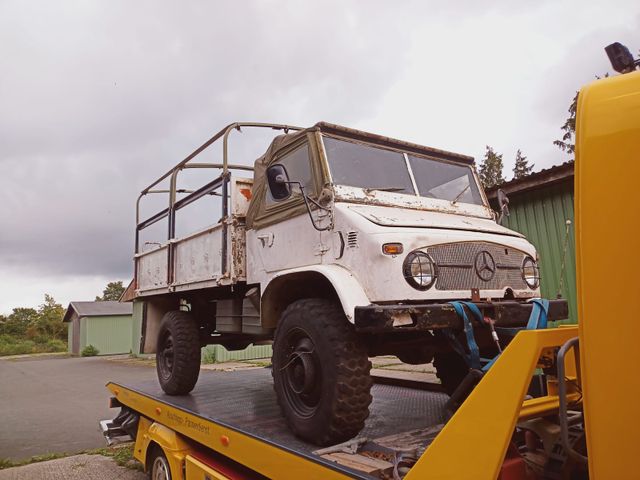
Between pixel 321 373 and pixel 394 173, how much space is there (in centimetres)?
193

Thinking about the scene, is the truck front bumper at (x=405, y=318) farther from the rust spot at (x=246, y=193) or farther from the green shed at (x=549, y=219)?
the green shed at (x=549, y=219)

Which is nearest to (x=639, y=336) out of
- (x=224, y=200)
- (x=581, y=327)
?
(x=581, y=327)

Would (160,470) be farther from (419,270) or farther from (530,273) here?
(530,273)

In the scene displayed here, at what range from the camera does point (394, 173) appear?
4207 mm

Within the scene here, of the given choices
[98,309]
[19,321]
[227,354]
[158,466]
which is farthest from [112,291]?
[158,466]

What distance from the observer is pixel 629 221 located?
4.89ft

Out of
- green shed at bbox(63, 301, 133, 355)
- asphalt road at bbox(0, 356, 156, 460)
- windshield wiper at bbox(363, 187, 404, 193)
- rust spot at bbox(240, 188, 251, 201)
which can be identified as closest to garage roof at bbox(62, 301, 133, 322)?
Result: green shed at bbox(63, 301, 133, 355)

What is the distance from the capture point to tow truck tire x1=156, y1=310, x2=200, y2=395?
533cm

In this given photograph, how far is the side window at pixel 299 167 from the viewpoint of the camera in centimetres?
395

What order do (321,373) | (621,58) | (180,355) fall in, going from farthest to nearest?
(180,355) < (321,373) < (621,58)

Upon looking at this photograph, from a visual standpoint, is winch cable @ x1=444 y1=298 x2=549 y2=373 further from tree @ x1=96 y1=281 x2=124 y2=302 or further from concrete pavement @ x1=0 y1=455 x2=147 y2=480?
tree @ x1=96 y1=281 x2=124 y2=302

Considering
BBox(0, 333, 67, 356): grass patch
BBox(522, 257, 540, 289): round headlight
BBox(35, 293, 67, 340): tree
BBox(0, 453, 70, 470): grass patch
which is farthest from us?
BBox(35, 293, 67, 340): tree

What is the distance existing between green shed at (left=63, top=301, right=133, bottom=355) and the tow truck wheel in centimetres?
3091

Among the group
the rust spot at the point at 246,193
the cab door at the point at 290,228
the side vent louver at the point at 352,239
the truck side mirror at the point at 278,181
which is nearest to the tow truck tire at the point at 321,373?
the side vent louver at the point at 352,239
